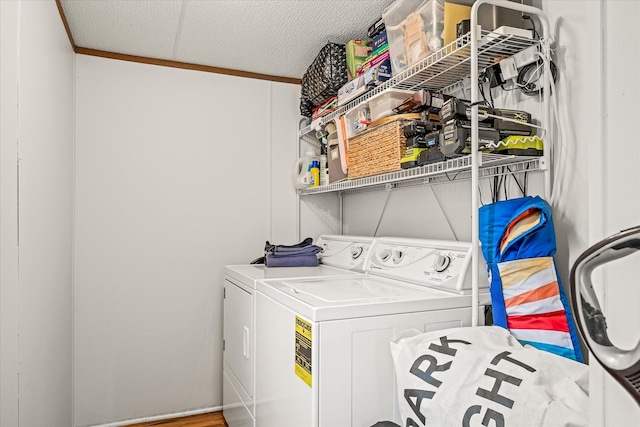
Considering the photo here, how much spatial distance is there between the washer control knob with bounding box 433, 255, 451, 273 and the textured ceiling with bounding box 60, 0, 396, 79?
122 cm

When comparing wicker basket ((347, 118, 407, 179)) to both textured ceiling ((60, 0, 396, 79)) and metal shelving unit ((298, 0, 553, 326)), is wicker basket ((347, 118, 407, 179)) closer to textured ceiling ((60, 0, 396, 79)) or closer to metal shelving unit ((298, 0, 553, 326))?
metal shelving unit ((298, 0, 553, 326))

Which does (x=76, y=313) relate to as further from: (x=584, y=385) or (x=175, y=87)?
(x=584, y=385)

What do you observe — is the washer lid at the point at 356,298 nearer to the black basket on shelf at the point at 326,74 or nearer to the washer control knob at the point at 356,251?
the washer control knob at the point at 356,251

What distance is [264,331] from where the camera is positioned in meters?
1.82

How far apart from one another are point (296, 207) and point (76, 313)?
148cm

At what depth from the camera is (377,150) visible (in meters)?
1.94

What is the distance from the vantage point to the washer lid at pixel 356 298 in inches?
53.7

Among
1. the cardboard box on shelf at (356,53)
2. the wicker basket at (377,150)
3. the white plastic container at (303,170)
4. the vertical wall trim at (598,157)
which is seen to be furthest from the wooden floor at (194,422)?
the vertical wall trim at (598,157)

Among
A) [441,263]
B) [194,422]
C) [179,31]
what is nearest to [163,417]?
[194,422]

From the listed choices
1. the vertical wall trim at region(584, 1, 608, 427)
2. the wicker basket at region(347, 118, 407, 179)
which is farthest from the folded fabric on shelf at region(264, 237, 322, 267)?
the vertical wall trim at region(584, 1, 608, 427)

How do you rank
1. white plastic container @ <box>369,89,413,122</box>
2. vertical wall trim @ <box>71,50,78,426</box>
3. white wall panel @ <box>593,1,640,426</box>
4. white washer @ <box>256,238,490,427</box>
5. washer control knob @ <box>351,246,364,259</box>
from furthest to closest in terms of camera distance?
vertical wall trim @ <box>71,50,78,426</box>
washer control knob @ <box>351,246,364,259</box>
white plastic container @ <box>369,89,413,122</box>
white washer @ <box>256,238,490,427</box>
white wall panel @ <box>593,1,640,426</box>

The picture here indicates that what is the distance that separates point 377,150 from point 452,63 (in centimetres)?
47

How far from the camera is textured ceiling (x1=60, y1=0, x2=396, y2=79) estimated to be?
6.72 ft

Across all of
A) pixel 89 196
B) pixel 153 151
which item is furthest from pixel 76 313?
pixel 153 151
